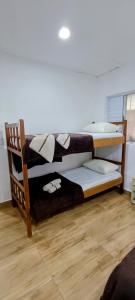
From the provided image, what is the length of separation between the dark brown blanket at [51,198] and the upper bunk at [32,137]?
0.39 metres

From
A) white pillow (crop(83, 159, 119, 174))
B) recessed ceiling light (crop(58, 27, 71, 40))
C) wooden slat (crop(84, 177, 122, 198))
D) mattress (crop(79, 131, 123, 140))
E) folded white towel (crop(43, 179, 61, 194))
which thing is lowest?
wooden slat (crop(84, 177, 122, 198))

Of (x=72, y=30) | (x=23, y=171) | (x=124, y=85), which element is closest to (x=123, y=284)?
(x=23, y=171)

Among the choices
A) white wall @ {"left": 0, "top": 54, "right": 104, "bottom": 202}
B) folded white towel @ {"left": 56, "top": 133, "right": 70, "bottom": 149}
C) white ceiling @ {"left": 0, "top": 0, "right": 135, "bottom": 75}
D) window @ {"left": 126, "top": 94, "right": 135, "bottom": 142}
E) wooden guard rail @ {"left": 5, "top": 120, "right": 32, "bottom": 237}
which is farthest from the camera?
window @ {"left": 126, "top": 94, "right": 135, "bottom": 142}

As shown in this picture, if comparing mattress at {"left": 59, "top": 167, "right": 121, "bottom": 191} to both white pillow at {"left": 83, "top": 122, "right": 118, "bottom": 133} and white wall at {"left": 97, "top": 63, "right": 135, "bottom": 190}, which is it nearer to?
white wall at {"left": 97, "top": 63, "right": 135, "bottom": 190}

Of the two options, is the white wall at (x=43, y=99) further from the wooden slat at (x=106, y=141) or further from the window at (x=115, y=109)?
the wooden slat at (x=106, y=141)

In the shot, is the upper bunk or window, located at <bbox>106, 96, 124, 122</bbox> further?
window, located at <bbox>106, 96, 124, 122</bbox>

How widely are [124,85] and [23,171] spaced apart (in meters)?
2.32

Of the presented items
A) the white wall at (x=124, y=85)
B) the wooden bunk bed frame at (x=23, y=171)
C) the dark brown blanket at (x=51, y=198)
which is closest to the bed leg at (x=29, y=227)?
the wooden bunk bed frame at (x=23, y=171)

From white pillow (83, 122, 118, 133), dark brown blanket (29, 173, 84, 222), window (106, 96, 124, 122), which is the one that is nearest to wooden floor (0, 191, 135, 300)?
dark brown blanket (29, 173, 84, 222)

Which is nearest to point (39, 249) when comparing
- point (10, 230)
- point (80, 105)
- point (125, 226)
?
point (10, 230)

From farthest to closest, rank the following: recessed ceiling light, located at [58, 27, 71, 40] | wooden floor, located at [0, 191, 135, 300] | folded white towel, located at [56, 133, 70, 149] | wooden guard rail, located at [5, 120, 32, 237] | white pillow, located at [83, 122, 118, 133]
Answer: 1. white pillow, located at [83, 122, 118, 133]
2. folded white towel, located at [56, 133, 70, 149]
3. recessed ceiling light, located at [58, 27, 71, 40]
4. wooden guard rail, located at [5, 120, 32, 237]
5. wooden floor, located at [0, 191, 135, 300]

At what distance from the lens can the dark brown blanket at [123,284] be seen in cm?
74

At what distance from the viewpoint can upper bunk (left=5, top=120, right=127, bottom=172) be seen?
160 centimetres

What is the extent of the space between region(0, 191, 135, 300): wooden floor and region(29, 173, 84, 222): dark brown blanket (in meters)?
0.18
